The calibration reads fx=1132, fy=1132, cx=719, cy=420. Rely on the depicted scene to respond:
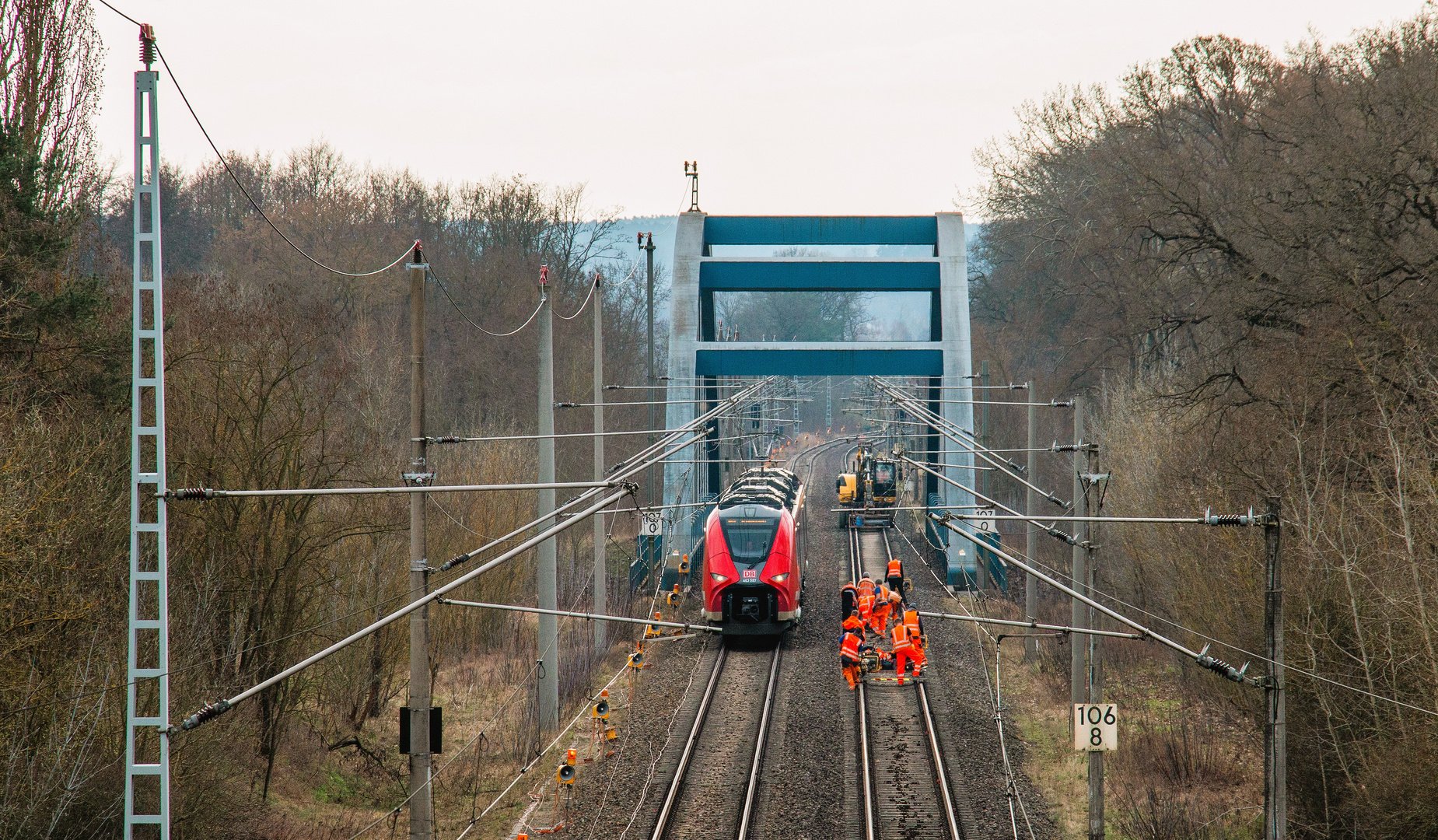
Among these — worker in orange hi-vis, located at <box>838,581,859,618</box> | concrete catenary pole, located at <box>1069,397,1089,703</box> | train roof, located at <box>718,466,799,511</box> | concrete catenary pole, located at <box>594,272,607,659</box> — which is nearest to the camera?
concrete catenary pole, located at <box>1069,397,1089,703</box>

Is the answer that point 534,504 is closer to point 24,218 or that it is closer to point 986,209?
point 24,218

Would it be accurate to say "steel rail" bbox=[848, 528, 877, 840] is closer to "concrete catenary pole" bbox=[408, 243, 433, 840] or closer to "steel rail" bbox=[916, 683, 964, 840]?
"steel rail" bbox=[916, 683, 964, 840]

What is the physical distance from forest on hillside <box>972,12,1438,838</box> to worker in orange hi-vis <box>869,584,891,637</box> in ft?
12.8

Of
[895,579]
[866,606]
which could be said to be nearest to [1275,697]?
[866,606]

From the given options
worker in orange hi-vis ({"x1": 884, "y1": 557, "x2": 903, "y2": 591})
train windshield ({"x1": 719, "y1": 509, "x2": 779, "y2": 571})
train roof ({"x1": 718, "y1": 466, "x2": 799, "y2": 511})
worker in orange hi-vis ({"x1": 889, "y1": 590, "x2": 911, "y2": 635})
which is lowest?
worker in orange hi-vis ({"x1": 889, "y1": 590, "x2": 911, "y2": 635})

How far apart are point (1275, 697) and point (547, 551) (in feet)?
34.5

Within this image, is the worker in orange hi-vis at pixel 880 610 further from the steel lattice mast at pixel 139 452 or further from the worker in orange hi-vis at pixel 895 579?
the steel lattice mast at pixel 139 452

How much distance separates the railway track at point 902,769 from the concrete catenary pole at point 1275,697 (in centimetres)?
507

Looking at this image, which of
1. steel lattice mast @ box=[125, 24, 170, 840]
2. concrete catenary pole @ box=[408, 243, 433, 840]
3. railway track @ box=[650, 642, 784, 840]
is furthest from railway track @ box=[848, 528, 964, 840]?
steel lattice mast @ box=[125, 24, 170, 840]

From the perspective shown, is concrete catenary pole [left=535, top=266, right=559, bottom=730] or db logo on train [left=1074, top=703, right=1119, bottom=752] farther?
concrete catenary pole [left=535, top=266, right=559, bottom=730]

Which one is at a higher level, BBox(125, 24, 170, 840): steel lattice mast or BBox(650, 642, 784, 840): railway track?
BBox(125, 24, 170, 840): steel lattice mast

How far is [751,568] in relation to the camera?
2120 cm

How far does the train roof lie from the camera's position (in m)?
22.8

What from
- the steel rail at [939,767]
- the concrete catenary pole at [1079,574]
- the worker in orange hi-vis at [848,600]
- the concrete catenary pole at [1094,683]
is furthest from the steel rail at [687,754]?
the concrete catenary pole at [1079,574]
